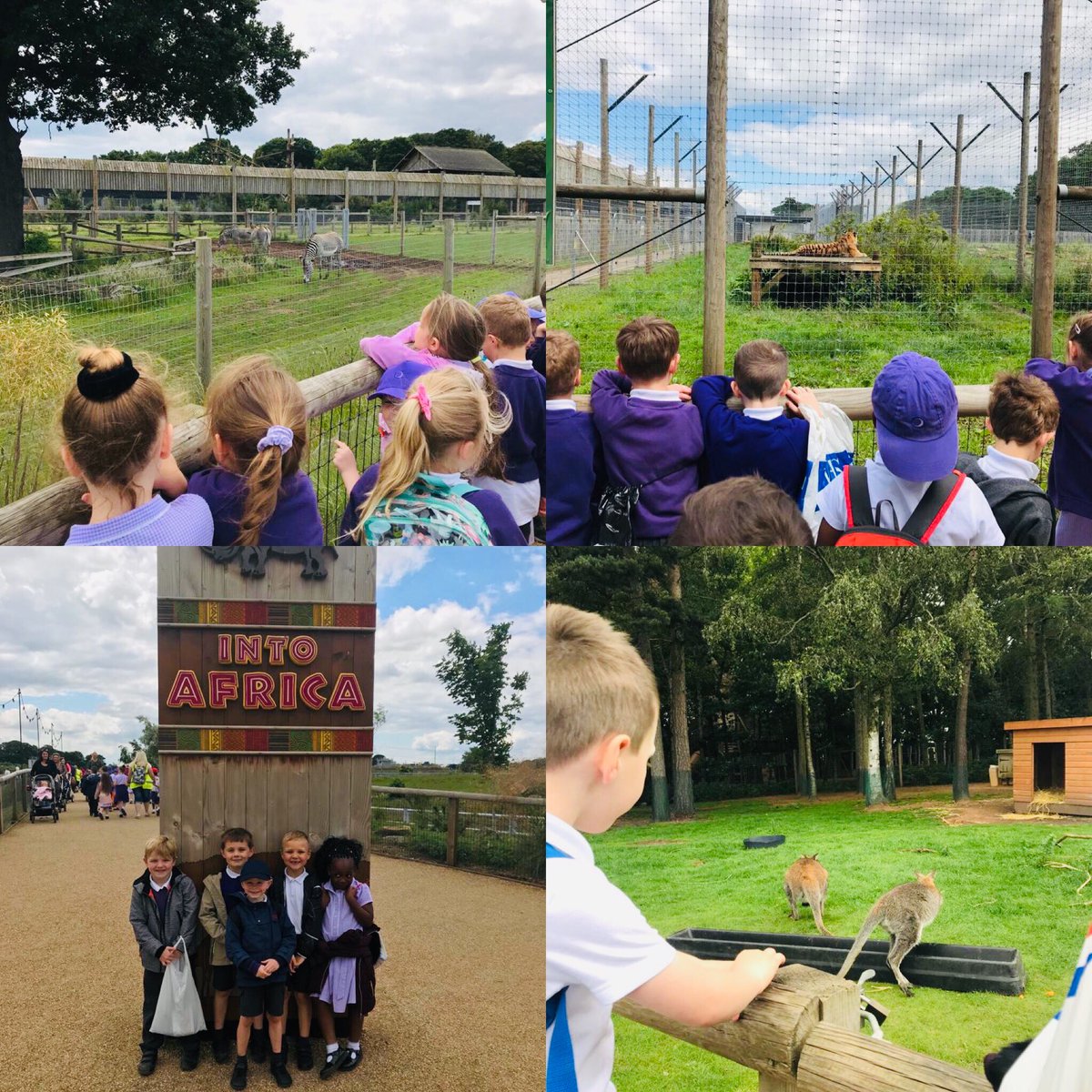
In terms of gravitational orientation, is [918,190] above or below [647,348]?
above

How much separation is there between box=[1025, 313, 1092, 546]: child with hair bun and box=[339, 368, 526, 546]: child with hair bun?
2.24 metres

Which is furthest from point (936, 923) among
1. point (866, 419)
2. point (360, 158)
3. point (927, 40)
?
point (927, 40)

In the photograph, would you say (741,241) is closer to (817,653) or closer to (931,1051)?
(817,653)

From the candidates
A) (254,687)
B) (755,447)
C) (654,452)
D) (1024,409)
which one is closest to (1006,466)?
(1024,409)

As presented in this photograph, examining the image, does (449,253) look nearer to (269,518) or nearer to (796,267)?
(269,518)

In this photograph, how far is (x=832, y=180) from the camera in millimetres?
5359

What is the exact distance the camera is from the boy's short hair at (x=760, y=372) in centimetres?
403

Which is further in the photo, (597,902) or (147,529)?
(147,529)

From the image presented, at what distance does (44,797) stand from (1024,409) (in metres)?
3.53

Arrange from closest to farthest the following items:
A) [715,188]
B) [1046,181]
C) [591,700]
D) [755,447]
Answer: [591,700] → [755,447] → [715,188] → [1046,181]

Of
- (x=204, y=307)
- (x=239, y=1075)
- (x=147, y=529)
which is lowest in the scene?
(x=239, y=1075)

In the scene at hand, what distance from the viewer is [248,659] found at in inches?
132

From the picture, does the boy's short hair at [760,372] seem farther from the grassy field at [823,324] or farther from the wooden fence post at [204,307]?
the wooden fence post at [204,307]

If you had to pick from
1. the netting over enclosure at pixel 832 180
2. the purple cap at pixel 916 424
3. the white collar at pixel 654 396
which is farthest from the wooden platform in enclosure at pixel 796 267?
the purple cap at pixel 916 424
